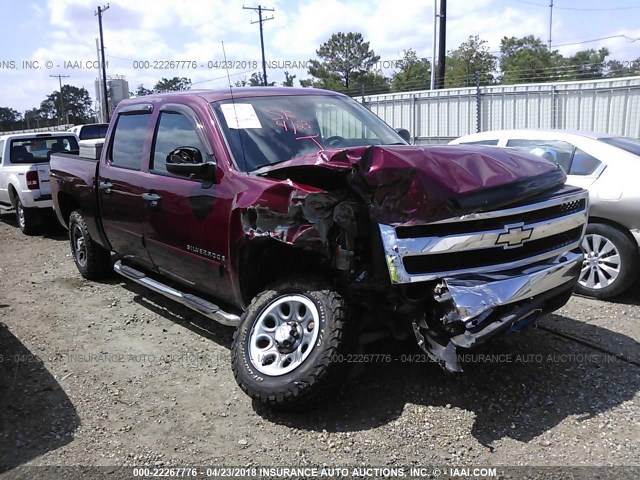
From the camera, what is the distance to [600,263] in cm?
543

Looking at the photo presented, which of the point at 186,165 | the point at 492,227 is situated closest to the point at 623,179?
the point at 492,227

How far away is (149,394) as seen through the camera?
12.8 feet

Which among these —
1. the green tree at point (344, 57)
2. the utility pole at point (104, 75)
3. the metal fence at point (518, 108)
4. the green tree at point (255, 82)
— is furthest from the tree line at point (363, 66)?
the green tree at point (255, 82)

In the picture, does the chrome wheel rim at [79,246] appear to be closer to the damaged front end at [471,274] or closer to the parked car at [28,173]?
the parked car at [28,173]

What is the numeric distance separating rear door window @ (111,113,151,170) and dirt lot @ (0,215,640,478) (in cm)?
152

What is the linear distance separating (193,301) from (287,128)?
150 cm

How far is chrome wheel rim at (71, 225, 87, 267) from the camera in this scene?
653cm

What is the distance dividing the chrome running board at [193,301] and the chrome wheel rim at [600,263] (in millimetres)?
3428

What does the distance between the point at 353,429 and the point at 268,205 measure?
1.42 metres

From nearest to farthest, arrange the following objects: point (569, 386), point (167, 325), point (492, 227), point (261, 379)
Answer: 1. point (492, 227)
2. point (261, 379)
3. point (569, 386)
4. point (167, 325)

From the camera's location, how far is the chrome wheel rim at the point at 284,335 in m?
3.42

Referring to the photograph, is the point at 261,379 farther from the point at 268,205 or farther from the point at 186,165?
the point at 186,165

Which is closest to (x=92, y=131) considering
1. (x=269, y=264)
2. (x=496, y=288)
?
(x=269, y=264)

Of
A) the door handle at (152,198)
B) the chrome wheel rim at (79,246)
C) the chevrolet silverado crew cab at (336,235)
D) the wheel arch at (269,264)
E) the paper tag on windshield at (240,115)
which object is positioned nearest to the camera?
the chevrolet silverado crew cab at (336,235)
